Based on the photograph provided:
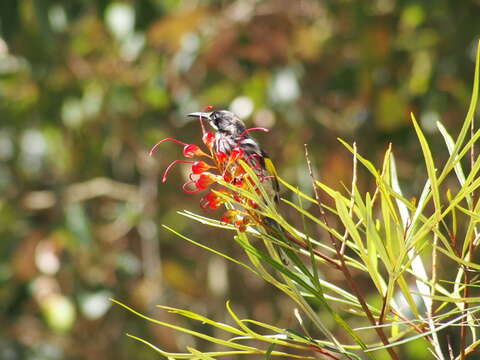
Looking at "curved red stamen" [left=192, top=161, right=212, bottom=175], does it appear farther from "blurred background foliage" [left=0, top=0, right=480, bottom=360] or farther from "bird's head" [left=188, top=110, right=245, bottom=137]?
"blurred background foliage" [left=0, top=0, right=480, bottom=360]

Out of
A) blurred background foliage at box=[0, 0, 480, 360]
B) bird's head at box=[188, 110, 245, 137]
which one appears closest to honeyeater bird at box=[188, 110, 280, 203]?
bird's head at box=[188, 110, 245, 137]

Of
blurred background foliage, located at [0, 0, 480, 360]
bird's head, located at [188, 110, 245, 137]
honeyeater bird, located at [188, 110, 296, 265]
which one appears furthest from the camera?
blurred background foliage, located at [0, 0, 480, 360]

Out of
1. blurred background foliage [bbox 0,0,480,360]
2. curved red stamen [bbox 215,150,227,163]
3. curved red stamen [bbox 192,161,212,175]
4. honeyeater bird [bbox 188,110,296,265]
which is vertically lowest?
blurred background foliage [bbox 0,0,480,360]

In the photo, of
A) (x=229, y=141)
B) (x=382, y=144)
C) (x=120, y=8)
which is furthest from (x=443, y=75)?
(x=229, y=141)

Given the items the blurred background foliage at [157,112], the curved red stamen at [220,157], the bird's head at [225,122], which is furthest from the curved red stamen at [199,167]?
the blurred background foliage at [157,112]

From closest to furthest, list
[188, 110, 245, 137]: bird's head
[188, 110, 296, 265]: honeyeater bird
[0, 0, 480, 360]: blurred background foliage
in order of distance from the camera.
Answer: [188, 110, 296, 265]: honeyeater bird < [188, 110, 245, 137]: bird's head < [0, 0, 480, 360]: blurred background foliage

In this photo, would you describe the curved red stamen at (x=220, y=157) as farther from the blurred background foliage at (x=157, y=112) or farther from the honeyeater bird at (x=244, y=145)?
the blurred background foliage at (x=157, y=112)
